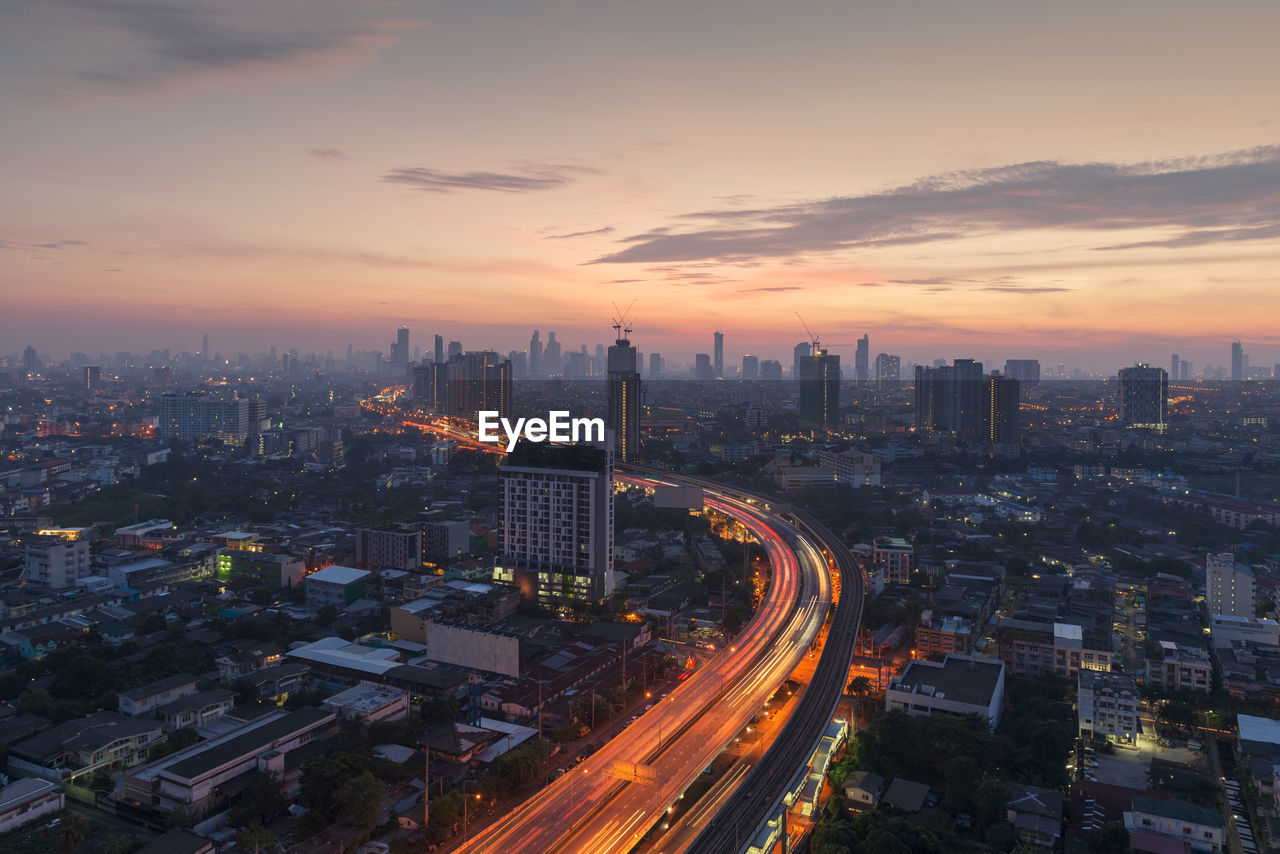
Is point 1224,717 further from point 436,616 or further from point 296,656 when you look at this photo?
point 296,656

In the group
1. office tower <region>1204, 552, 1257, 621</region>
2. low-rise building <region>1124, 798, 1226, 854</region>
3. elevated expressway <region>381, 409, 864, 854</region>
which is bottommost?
low-rise building <region>1124, 798, 1226, 854</region>

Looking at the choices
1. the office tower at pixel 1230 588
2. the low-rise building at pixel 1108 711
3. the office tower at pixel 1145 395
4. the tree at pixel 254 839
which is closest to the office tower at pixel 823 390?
the office tower at pixel 1145 395

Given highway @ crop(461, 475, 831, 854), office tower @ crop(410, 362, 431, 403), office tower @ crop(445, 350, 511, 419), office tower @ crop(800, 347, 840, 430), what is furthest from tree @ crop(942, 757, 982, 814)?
office tower @ crop(410, 362, 431, 403)

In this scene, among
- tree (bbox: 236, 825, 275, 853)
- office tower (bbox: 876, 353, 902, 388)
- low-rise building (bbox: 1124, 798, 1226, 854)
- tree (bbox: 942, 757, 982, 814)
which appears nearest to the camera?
tree (bbox: 236, 825, 275, 853)

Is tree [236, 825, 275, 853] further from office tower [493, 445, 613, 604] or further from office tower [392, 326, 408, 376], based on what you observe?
office tower [392, 326, 408, 376]

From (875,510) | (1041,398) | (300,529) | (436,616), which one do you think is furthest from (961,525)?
(1041,398)

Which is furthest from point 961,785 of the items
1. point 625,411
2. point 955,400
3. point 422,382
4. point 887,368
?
point 887,368
